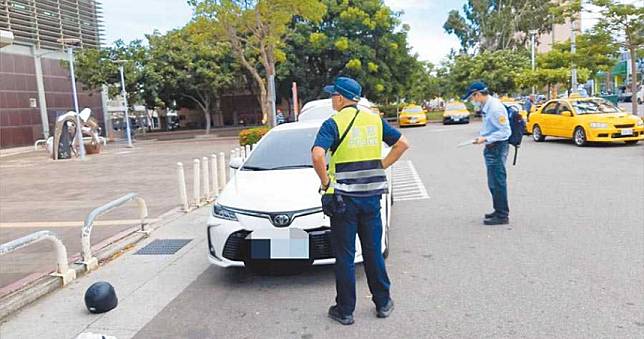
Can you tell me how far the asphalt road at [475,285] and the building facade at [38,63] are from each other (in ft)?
85.3

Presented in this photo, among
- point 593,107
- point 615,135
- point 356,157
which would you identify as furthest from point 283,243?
point 593,107

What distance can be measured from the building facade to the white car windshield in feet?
80.7

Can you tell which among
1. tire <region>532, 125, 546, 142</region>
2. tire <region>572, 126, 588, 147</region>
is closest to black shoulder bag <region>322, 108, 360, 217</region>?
tire <region>572, 126, 588, 147</region>

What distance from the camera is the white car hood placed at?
4.41 m

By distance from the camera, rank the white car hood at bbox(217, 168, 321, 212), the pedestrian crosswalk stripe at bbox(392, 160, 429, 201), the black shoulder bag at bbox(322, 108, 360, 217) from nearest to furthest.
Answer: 1. the black shoulder bag at bbox(322, 108, 360, 217)
2. the white car hood at bbox(217, 168, 321, 212)
3. the pedestrian crosswalk stripe at bbox(392, 160, 429, 201)

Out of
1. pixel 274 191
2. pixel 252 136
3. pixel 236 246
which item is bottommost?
pixel 236 246

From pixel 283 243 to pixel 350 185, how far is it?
101cm

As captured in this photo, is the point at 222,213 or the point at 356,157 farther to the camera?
the point at 222,213

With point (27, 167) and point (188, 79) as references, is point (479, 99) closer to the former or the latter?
point (27, 167)

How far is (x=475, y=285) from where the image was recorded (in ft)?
14.1

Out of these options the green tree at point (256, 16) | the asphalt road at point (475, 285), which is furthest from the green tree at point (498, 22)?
the asphalt road at point (475, 285)

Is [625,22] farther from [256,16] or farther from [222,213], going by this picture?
[222,213]

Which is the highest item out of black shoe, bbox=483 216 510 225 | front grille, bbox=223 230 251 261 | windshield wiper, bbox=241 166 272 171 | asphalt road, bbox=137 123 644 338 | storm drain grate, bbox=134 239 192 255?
windshield wiper, bbox=241 166 272 171

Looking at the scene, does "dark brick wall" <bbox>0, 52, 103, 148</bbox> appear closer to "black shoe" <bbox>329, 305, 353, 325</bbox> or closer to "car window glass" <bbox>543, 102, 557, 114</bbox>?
"car window glass" <bbox>543, 102, 557, 114</bbox>
